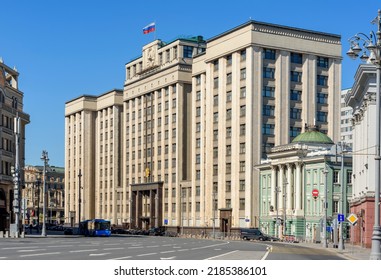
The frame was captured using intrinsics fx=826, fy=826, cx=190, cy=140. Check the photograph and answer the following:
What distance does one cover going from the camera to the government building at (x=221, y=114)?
134250mm

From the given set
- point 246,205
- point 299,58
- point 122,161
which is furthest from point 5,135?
point 122,161

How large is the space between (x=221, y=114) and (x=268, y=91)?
10.2 m

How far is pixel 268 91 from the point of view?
135 meters

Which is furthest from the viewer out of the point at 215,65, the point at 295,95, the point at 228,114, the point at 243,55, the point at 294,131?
the point at 215,65

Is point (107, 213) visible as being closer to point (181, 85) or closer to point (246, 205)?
point (181, 85)

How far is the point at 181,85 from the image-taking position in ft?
515

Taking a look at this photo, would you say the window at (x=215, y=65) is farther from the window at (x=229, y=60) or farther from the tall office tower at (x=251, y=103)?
the window at (x=229, y=60)

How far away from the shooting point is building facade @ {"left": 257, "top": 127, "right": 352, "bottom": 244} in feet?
382

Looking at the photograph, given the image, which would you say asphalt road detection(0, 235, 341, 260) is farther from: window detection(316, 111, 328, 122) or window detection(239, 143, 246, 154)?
window detection(316, 111, 328, 122)

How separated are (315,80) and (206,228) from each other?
3169cm

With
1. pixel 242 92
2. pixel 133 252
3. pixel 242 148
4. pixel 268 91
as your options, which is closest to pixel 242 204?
pixel 242 148

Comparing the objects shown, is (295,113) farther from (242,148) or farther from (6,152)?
(6,152)

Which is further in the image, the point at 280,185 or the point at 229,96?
the point at 229,96

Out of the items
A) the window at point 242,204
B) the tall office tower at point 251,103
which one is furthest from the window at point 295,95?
the window at point 242,204
